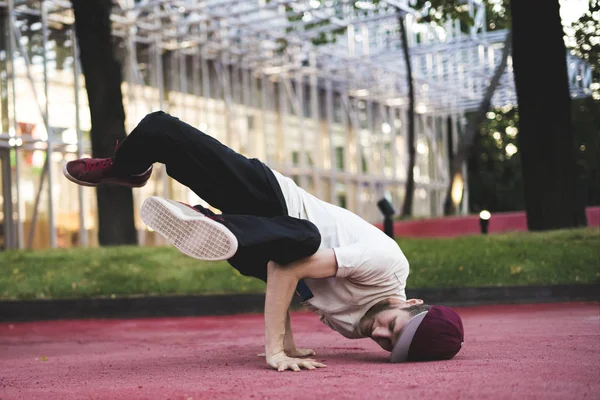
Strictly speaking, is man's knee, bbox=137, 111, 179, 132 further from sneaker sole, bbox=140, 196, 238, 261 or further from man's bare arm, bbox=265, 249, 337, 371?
man's bare arm, bbox=265, 249, 337, 371

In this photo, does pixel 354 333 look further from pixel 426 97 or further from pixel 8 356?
pixel 426 97

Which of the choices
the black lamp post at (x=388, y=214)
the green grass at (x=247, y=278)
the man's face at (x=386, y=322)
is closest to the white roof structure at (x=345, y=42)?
the black lamp post at (x=388, y=214)

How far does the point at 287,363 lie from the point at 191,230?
0.92m

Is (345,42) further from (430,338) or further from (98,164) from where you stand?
(430,338)

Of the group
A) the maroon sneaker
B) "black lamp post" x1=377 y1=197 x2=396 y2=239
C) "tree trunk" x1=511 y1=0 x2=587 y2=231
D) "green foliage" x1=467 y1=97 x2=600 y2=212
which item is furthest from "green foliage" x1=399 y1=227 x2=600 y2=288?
"green foliage" x1=467 y1=97 x2=600 y2=212

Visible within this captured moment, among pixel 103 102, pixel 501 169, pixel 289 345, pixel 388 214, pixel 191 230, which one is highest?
pixel 103 102

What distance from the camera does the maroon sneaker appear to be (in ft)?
18.5

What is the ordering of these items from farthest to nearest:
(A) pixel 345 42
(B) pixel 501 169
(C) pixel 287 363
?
(B) pixel 501 169, (A) pixel 345 42, (C) pixel 287 363

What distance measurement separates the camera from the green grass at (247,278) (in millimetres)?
11875

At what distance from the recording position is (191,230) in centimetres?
482

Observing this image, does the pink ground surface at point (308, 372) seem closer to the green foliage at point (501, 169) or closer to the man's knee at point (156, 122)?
the man's knee at point (156, 122)

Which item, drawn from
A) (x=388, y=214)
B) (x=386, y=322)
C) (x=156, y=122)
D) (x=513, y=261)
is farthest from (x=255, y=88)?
(x=386, y=322)

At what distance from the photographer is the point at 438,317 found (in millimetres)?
5180

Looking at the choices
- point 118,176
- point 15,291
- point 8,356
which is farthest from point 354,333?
point 15,291
